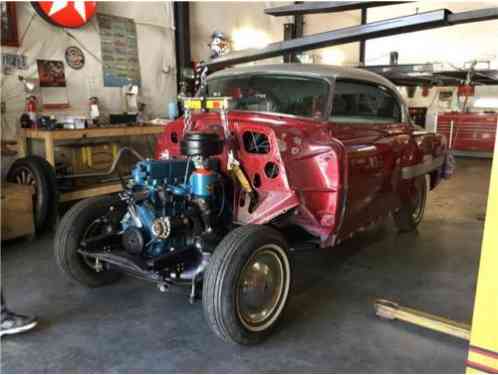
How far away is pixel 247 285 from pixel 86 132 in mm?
3235

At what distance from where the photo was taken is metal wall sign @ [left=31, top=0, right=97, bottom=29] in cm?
497

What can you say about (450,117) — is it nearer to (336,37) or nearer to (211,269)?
(336,37)

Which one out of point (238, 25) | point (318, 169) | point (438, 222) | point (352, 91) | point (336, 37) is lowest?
point (438, 222)

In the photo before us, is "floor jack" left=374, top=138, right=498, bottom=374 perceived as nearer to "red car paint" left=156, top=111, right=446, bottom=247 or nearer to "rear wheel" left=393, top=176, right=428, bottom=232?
"red car paint" left=156, top=111, right=446, bottom=247

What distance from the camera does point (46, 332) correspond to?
2516mm

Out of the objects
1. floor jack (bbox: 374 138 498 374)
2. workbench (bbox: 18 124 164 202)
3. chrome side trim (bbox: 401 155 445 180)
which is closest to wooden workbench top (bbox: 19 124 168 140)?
workbench (bbox: 18 124 164 202)

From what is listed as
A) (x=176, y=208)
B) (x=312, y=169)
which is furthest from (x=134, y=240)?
(x=312, y=169)

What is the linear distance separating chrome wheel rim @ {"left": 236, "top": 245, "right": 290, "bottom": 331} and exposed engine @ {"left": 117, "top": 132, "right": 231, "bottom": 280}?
333 mm

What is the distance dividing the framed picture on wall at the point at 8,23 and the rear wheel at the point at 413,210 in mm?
4568

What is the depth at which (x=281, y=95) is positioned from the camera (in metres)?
3.37

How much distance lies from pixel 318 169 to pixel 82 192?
3.08 metres

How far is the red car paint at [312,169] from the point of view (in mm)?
2744

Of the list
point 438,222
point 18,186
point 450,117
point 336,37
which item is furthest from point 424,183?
point 450,117

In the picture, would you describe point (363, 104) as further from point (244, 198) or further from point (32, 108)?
point (32, 108)
